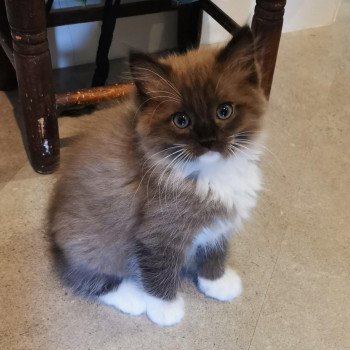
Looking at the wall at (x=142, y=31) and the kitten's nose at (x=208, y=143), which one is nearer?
the kitten's nose at (x=208, y=143)

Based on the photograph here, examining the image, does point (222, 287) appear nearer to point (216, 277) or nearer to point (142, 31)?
point (216, 277)

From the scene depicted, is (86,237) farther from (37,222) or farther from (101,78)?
(101,78)

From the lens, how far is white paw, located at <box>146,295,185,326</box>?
964 mm

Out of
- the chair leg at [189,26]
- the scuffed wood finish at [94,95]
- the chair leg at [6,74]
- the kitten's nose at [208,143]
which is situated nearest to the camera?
the kitten's nose at [208,143]

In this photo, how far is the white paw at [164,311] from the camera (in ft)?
3.16

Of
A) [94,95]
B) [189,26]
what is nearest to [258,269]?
[94,95]

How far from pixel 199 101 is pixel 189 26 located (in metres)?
1.08

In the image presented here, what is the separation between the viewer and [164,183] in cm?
83

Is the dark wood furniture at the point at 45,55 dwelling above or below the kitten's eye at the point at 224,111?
below

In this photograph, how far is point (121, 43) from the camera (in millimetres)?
1794

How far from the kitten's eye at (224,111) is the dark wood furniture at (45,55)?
0.63ft

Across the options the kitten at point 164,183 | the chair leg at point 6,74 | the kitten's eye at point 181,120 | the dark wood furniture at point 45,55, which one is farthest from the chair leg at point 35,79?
the kitten's eye at point 181,120

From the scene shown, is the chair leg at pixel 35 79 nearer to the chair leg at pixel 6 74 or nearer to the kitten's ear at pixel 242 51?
the chair leg at pixel 6 74

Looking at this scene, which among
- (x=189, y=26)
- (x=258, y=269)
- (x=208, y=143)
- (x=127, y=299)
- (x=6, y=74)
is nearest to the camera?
(x=208, y=143)
